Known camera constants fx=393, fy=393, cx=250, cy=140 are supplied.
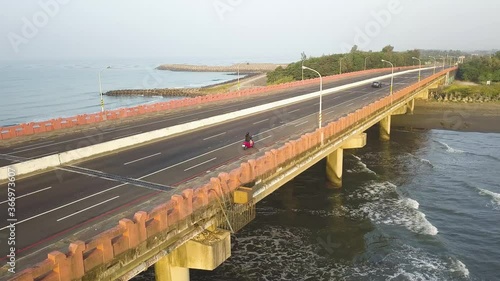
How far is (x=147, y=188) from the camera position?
21.7m

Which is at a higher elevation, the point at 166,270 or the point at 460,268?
the point at 166,270

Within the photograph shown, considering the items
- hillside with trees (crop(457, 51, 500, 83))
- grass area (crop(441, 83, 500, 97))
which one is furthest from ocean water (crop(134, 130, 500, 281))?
hillside with trees (crop(457, 51, 500, 83))

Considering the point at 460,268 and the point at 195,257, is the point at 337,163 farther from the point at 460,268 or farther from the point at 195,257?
the point at 195,257

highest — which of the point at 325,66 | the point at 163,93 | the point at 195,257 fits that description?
the point at 325,66

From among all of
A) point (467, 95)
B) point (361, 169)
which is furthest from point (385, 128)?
point (467, 95)

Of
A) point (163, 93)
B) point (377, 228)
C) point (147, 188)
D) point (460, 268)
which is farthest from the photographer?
point (163, 93)

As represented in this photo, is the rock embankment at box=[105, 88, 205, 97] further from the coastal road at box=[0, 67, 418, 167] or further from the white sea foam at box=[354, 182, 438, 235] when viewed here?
the white sea foam at box=[354, 182, 438, 235]

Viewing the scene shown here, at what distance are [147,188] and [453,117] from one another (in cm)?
7690

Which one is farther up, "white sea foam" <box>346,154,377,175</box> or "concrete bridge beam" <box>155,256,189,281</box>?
"concrete bridge beam" <box>155,256,189,281</box>

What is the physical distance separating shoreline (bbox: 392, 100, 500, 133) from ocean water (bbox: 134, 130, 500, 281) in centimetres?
2723

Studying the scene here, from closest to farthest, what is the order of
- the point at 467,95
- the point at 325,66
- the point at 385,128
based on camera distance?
the point at 385,128 < the point at 467,95 < the point at 325,66

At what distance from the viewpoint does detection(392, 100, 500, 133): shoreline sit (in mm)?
74688

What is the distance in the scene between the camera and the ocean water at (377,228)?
24.9 meters

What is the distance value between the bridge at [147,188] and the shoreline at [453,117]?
37.7m
